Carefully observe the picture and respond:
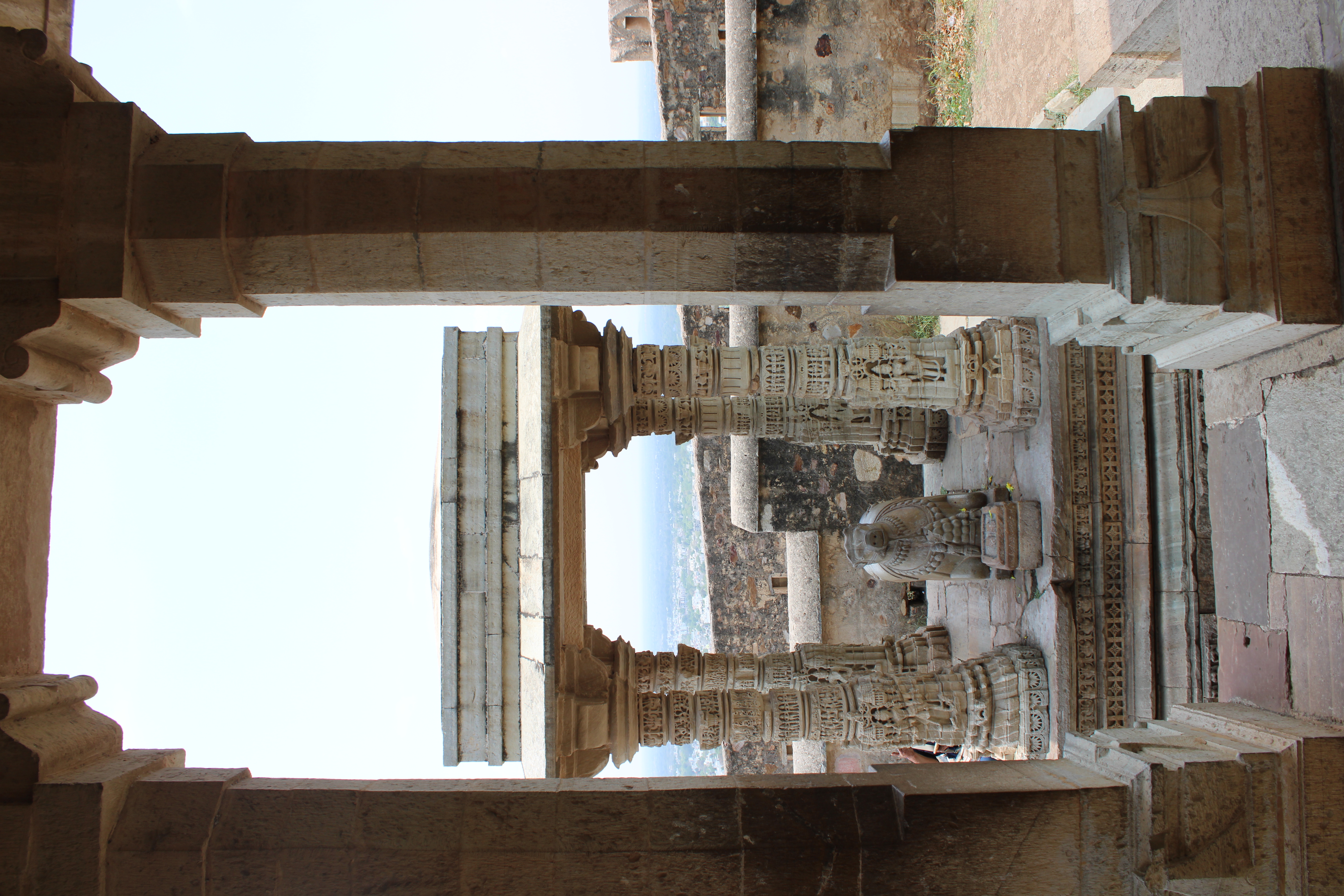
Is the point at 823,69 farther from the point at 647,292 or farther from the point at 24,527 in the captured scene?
the point at 24,527

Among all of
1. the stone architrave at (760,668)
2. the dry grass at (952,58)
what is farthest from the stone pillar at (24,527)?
the dry grass at (952,58)

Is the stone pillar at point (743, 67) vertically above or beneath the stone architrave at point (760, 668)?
above

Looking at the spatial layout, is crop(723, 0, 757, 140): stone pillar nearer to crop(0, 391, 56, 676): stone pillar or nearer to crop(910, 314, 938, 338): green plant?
crop(910, 314, 938, 338): green plant

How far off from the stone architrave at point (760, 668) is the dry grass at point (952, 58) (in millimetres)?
7039

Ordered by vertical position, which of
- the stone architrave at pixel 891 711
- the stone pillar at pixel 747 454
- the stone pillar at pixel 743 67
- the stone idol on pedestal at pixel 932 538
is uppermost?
the stone pillar at pixel 743 67

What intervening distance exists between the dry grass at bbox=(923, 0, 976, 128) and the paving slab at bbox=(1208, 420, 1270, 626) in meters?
7.17

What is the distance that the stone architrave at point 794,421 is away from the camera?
784 cm

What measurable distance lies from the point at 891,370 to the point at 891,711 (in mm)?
2746

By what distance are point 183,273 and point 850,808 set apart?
4053mm

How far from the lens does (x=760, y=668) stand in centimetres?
715

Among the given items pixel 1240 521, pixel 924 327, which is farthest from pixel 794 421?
pixel 1240 521

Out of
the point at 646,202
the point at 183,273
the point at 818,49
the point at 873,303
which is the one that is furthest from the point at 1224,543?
the point at 818,49

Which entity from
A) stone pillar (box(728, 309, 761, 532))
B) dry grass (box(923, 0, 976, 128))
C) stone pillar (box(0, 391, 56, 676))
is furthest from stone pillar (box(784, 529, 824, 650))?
stone pillar (box(0, 391, 56, 676))

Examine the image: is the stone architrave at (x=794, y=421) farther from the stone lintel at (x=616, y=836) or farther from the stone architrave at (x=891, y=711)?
the stone lintel at (x=616, y=836)
